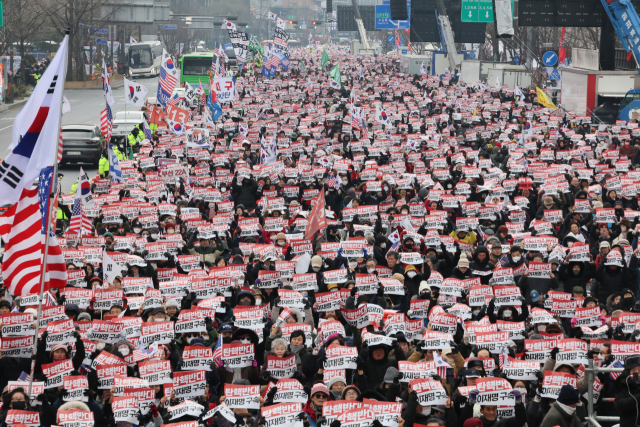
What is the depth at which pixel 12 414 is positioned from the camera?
7734 millimetres

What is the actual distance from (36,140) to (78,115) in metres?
38.4

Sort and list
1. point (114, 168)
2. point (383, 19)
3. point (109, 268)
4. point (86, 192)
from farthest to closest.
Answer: point (383, 19) < point (114, 168) < point (86, 192) < point (109, 268)

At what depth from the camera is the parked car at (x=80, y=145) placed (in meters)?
29.1

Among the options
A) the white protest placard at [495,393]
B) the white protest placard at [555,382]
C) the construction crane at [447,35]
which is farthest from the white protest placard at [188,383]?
the construction crane at [447,35]

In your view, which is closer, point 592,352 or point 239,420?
point 239,420

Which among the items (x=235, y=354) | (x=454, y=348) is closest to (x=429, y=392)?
(x=454, y=348)

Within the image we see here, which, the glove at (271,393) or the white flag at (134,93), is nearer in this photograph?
the glove at (271,393)

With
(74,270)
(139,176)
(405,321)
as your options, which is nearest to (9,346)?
(74,270)

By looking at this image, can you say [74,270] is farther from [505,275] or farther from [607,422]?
[607,422]

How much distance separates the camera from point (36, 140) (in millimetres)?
9898

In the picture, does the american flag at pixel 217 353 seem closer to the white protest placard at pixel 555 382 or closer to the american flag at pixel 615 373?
the white protest placard at pixel 555 382

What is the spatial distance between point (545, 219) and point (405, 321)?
6280 mm

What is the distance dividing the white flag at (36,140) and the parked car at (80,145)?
1959 cm

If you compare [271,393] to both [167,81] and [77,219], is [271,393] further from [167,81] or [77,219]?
[167,81]
